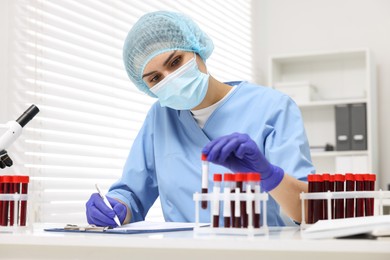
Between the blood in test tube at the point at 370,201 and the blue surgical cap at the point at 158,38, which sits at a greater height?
the blue surgical cap at the point at 158,38

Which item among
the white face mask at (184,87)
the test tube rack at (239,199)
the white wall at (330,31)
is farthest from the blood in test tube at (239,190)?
the white wall at (330,31)

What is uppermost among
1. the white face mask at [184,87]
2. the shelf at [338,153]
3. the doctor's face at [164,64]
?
the doctor's face at [164,64]

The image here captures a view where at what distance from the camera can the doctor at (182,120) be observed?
147 centimetres

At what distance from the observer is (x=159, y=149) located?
164 centimetres

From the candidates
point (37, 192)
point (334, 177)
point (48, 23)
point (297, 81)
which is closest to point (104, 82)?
point (48, 23)

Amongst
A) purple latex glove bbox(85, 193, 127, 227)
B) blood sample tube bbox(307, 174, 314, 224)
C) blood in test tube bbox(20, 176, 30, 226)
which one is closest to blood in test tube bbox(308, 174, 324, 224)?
blood sample tube bbox(307, 174, 314, 224)

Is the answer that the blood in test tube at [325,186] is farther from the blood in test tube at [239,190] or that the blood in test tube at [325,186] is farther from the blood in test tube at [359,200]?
the blood in test tube at [239,190]

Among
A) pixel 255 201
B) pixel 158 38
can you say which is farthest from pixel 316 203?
pixel 158 38

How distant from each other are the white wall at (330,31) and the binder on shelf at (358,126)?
0.87ft

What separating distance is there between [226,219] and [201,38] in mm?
843

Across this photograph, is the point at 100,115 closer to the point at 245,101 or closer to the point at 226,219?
the point at 245,101

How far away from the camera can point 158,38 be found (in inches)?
62.0

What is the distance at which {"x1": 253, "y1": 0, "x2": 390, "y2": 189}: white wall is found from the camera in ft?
11.9

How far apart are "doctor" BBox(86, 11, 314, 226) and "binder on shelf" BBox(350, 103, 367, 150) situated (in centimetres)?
189
